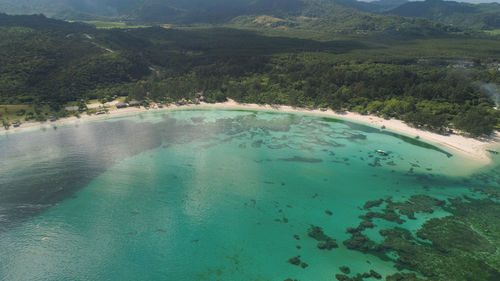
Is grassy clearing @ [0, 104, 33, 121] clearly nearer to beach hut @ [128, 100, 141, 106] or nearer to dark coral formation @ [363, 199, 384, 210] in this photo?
beach hut @ [128, 100, 141, 106]

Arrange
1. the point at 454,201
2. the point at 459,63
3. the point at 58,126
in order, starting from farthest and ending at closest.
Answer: the point at 459,63
the point at 58,126
the point at 454,201

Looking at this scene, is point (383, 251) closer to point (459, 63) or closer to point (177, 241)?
point (177, 241)

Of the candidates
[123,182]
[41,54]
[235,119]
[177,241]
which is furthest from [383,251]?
[41,54]

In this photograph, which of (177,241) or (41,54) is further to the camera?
(41,54)

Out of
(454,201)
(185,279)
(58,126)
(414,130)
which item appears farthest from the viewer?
(58,126)

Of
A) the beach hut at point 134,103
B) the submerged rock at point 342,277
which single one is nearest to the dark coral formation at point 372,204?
the submerged rock at point 342,277

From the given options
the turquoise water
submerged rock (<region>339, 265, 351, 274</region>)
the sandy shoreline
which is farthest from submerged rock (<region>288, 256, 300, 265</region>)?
the sandy shoreline
